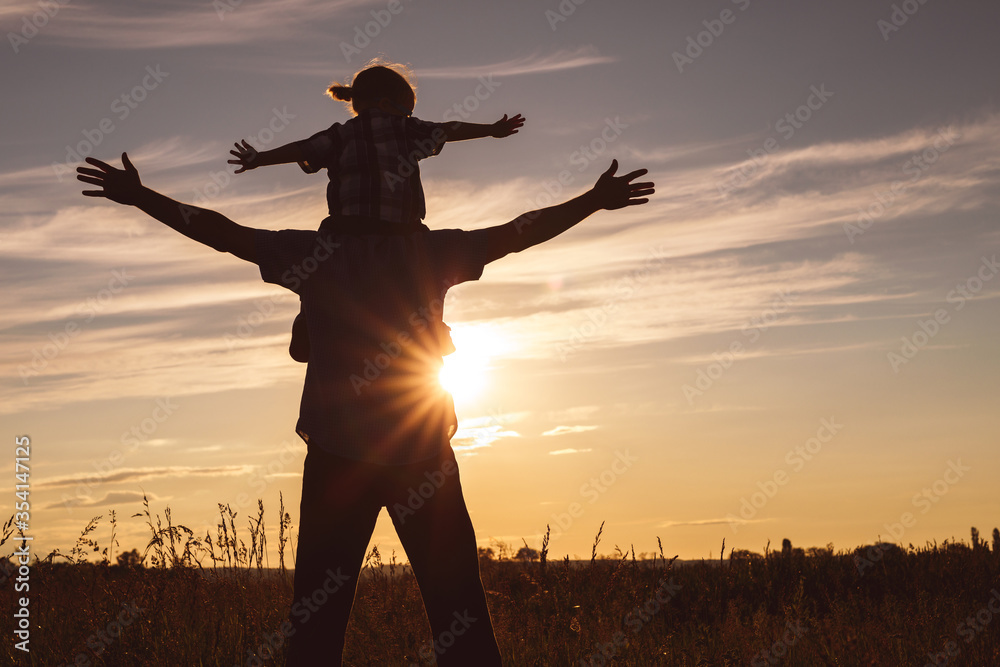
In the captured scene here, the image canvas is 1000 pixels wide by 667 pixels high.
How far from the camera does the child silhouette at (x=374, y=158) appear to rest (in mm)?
2895

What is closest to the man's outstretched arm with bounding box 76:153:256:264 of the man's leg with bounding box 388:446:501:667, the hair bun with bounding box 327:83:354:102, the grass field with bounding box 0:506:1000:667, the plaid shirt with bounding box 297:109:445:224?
the plaid shirt with bounding box 297:109:445:224

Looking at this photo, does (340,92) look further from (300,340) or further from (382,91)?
(300,340)

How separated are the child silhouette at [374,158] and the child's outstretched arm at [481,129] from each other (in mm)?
122

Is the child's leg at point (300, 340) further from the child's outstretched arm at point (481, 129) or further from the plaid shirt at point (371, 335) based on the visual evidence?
the child's outstretched arm at point (481, 129)

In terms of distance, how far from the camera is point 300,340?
293 cm

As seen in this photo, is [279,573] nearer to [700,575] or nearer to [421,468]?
[421,468]

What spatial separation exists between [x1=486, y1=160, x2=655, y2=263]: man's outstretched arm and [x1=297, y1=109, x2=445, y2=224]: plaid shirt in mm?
338

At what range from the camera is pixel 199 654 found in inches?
194

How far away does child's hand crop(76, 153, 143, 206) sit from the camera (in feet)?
9.30

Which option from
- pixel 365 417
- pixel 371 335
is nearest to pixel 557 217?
pixel 371 335

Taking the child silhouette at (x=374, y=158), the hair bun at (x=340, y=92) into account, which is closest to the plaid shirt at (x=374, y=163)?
the child silhouette at (x=374, y=158)

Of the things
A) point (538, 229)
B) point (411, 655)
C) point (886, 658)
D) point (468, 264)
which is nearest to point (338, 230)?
point (468, 264)

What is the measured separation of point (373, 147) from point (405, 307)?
62cm

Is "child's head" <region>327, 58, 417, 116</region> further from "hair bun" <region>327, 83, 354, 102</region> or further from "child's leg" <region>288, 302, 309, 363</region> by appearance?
"child's leg" <region>288, 302, 309, 363</region>
